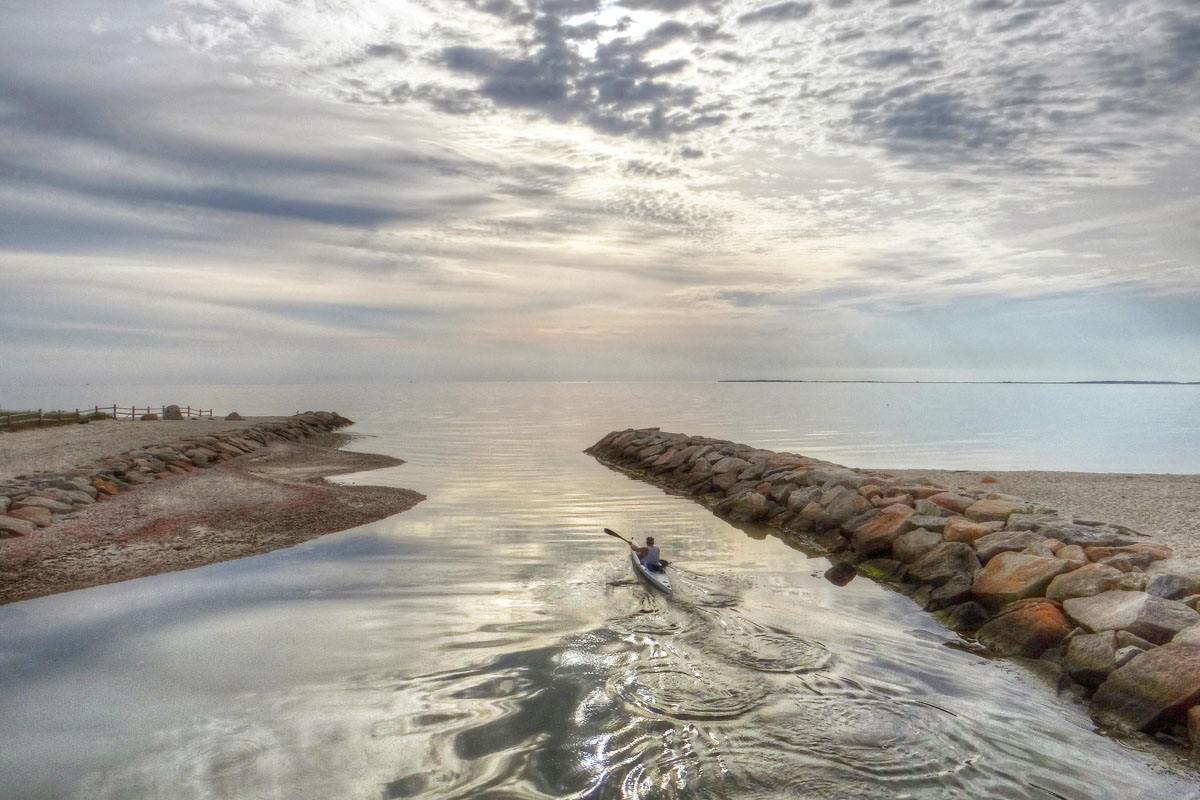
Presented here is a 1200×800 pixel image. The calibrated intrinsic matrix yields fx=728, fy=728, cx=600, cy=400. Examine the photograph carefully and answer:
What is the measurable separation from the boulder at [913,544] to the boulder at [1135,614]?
3923 millimetres

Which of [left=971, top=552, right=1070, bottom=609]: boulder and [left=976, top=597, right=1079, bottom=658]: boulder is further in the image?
[left=971, top=552, right=1070, bottom=609]: boulder

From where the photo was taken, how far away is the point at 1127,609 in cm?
898

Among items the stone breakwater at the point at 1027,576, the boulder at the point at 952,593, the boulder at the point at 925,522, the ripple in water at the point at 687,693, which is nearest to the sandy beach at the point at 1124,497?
the stone breakwater at the point at 1027,576

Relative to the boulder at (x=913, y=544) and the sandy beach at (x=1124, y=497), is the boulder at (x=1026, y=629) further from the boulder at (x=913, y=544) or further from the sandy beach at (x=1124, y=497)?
the boulder at (x=913, y=544)

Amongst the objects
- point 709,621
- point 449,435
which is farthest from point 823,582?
point 449,435

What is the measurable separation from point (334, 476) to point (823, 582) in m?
20.9

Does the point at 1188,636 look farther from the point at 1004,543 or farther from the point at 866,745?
the point at 1004,543

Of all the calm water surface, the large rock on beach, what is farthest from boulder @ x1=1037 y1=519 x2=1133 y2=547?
the calm water surface

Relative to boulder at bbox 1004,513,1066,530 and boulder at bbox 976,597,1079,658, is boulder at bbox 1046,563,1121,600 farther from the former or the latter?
boulder at bbox 1004,513,1066,530

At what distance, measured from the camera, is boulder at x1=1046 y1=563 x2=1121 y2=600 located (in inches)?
395

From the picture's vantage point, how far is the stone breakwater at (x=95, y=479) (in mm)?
16000

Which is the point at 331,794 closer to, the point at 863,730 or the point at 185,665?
the point at 185,665

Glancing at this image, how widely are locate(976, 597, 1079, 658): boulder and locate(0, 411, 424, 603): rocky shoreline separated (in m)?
13.5

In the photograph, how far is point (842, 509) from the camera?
1745 centimetres
